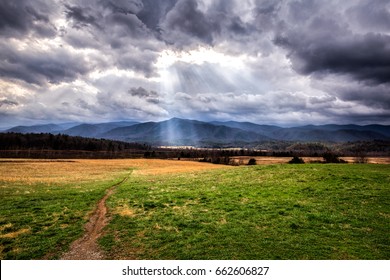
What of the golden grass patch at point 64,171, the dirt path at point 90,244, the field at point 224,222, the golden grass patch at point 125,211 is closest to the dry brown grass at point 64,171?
the golden grass patch at point 64,171

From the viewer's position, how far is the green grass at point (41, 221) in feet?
39.8

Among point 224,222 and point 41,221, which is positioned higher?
point 224,222

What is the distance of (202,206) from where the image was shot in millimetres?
19359

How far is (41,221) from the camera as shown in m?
16.6

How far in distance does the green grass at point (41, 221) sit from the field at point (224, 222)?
5 centimetres

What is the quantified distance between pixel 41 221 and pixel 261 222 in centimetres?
1590

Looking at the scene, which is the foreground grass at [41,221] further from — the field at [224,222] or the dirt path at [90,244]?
the dirt path at [90,244]

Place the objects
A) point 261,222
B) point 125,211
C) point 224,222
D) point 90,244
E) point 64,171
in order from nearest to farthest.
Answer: point 90,244 < point 261,222 < point 224,222 < point 125,211 < point 64,171

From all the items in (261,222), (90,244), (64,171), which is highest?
(261,222)

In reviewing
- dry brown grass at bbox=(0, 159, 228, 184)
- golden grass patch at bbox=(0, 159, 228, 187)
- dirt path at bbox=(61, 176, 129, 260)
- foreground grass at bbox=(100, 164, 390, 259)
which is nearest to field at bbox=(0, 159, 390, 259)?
foreground grass at bbox=(100, 164, 390, 259)

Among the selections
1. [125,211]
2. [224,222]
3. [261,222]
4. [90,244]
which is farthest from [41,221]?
[261,222]

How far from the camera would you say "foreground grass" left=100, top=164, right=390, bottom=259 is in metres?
11.2

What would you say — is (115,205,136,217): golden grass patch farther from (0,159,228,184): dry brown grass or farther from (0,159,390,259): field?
(0,159,228,184): dry brown grass

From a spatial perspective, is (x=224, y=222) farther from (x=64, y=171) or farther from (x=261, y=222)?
(x=64, y=171)
